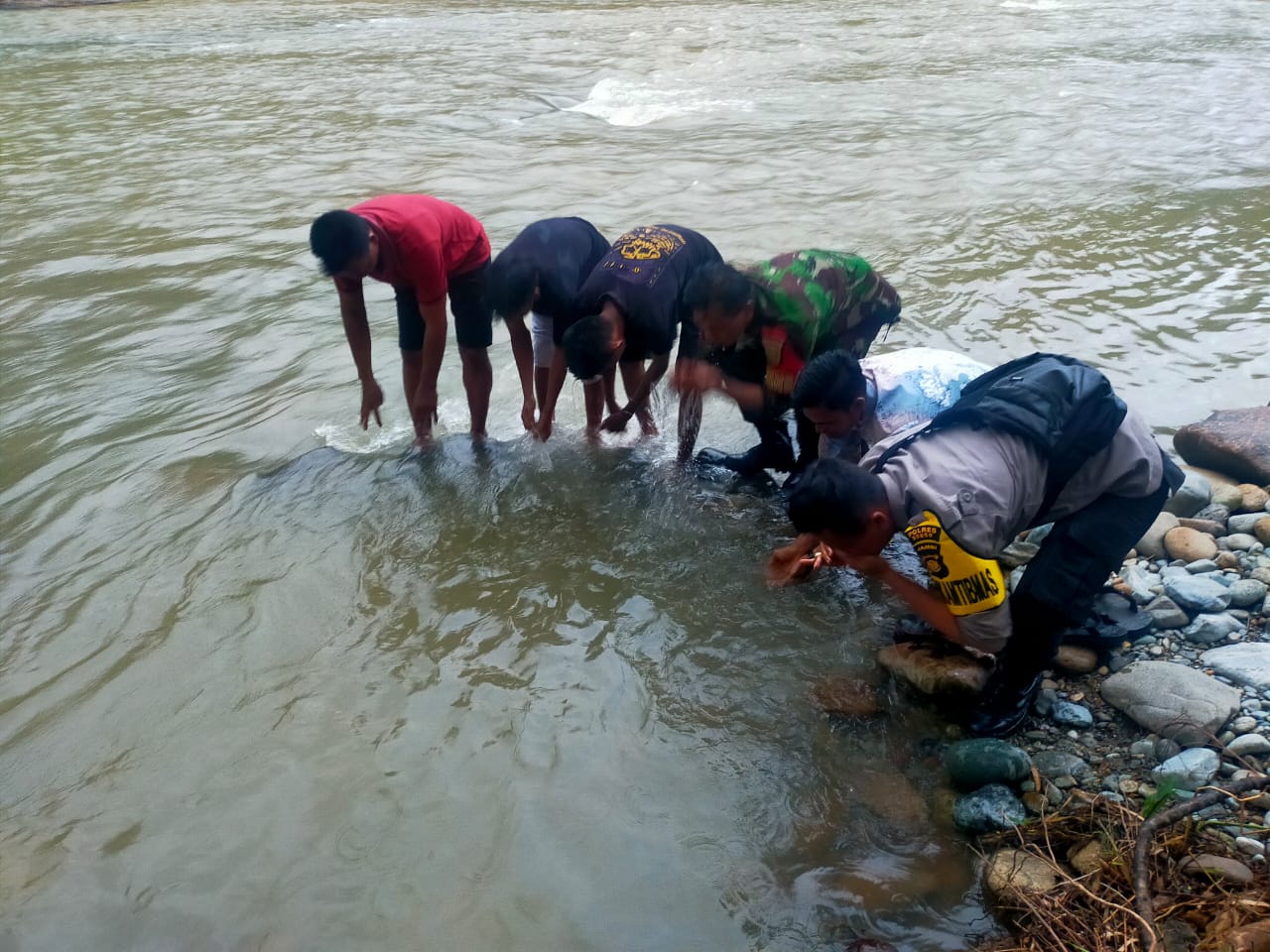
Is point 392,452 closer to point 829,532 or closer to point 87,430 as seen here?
point 87,430

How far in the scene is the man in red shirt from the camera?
154 inches

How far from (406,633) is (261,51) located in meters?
15.8

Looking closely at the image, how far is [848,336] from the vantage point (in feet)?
12.8

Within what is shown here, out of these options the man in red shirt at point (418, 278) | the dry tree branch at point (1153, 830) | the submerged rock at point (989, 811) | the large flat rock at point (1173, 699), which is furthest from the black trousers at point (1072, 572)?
the man in red shirt at point (418, 278)

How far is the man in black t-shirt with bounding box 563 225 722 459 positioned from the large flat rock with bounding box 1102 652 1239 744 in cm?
190

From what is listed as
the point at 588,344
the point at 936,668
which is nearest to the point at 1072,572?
the point at 936,668

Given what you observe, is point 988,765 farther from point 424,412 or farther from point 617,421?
point 424,412

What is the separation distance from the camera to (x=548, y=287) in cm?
414

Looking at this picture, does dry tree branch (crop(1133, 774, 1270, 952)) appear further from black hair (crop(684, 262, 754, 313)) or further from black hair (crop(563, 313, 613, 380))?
black hair (crop(563, 313, 613, 380))

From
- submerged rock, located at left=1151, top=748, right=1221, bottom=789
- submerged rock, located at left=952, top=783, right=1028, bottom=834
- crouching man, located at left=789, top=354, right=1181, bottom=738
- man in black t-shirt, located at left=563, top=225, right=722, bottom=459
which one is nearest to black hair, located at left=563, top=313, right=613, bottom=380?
man in black t-shirt, located at left=563, top=225, right=722, bottom=459

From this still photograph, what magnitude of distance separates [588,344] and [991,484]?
1.69 meters

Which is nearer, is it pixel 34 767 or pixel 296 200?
pixel 34 767

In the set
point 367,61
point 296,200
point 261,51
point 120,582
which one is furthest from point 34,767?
point 261,51

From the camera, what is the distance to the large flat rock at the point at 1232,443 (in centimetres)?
399
